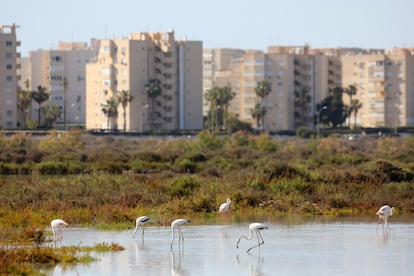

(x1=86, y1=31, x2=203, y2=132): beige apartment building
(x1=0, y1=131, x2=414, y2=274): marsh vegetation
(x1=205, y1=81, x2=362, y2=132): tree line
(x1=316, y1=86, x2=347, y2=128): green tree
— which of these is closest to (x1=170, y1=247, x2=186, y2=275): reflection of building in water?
(x1=0, y1=131, x2=414, y2=274): marsh vegetation

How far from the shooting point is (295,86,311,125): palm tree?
501 ft

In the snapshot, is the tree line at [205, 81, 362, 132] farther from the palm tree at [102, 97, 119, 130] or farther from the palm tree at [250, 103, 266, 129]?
the palm tree at [102, 97, 119, 130]

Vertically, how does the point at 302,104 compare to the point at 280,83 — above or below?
below

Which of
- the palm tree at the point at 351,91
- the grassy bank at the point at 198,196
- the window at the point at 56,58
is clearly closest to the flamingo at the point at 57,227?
the grassy bank at the point at 198,196

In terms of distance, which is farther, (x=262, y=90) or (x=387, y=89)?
(x=387, y=89)

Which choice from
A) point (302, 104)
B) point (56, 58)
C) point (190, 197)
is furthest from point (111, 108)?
point (190, 197)

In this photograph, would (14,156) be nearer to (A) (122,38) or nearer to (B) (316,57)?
(A) (122,38)

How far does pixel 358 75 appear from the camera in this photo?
167 meters

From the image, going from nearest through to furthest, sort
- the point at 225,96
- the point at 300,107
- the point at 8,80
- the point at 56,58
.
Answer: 1. the point at 8,80
2. the point at 225,96
3. the point at 300,107
4. the point at 56,58

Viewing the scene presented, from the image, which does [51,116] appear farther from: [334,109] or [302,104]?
[334,109]

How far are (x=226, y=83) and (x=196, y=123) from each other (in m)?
21.4

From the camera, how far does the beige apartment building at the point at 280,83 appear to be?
6063 inches

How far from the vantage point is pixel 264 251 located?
85.7 feet

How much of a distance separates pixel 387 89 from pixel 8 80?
55531 millimetres
